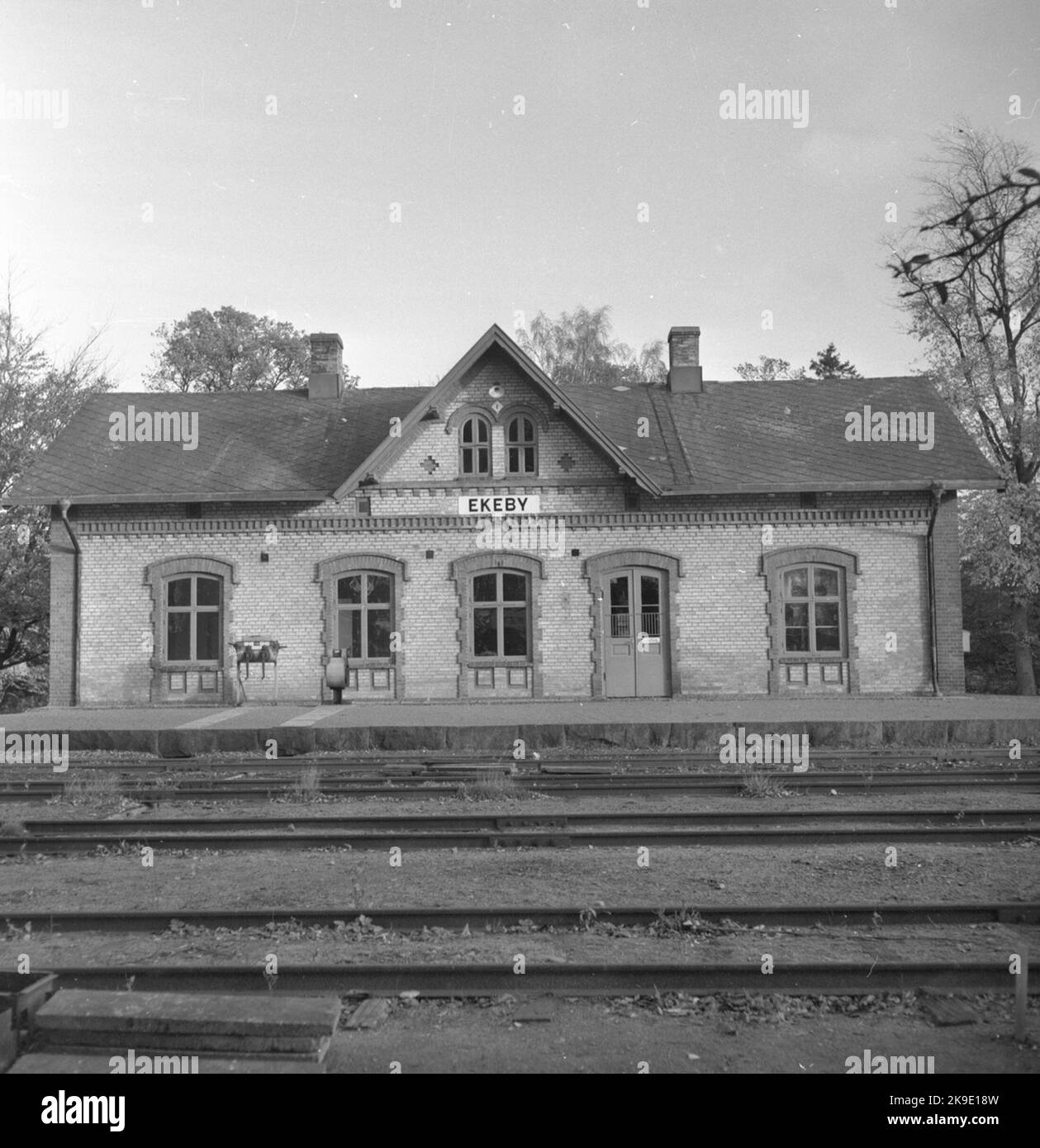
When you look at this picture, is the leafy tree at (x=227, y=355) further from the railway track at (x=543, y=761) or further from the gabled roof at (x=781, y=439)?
the railway track at (x=543, y=761)

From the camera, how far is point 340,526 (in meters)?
19.5

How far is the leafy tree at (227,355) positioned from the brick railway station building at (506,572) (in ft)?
73.6

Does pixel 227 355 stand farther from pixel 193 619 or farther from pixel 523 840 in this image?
pixel 523 840

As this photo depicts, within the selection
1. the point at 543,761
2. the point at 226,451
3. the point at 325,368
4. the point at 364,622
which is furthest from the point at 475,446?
the point at 543,761

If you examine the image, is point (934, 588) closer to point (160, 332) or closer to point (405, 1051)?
point (405, 1051)

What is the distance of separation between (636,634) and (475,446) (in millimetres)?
4739

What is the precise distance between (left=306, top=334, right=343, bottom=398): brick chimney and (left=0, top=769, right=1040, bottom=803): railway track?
13257 millimetres

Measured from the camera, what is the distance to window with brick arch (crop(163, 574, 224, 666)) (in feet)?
64.5

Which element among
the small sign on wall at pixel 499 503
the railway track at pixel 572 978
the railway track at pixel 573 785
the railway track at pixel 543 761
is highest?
the small sign on wall at pixel 499 503

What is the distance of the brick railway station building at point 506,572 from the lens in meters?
19.3

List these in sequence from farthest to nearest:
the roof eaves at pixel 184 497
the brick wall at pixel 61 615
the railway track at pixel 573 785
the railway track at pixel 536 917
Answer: the brick wall at pixel 61 615
the roof eaves at pixel 184 497
the railway track at pixel 573 785
the railway track at pixel 536 917

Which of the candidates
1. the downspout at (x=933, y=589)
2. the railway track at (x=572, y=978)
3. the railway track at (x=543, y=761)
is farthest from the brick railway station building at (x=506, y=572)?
the railway track at (x=572, y=978)
